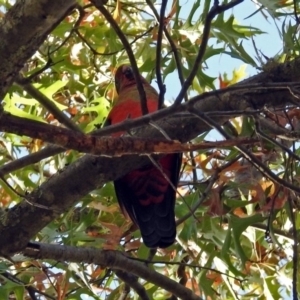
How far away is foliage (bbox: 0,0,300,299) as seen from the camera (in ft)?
6.52

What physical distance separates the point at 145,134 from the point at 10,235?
415mm

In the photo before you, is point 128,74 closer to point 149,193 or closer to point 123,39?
point 149,193

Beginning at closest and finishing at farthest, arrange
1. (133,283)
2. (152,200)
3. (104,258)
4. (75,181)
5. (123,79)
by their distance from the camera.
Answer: (75,181) → (104,258) → (133,283) → (152,200) → (123,79)

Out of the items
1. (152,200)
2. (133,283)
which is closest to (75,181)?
(133,283)

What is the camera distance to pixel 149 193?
8.18 feet

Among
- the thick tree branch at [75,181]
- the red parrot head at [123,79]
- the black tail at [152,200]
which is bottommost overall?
the thick tree branch at [75,181]

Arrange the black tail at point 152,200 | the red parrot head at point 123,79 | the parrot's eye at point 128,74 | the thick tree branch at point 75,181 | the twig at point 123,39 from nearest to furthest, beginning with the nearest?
the twig at point 123,39, the thick tree branch at point 75,181, the black tail at point 152,200, the red parrot head at point 123,79, the parrot's eye at point 128,74

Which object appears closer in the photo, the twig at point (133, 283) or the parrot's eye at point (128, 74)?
the twig at point (133, 283)

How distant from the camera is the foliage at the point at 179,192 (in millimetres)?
1987

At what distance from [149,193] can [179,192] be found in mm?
213

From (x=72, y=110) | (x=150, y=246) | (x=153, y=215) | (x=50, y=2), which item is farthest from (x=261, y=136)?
(x=72, y=110)

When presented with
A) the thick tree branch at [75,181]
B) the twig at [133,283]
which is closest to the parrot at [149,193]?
the twig at [133,283]

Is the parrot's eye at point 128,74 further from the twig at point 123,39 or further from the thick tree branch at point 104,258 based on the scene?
the twig at point 123,39

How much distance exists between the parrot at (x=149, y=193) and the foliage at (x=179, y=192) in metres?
0.04
